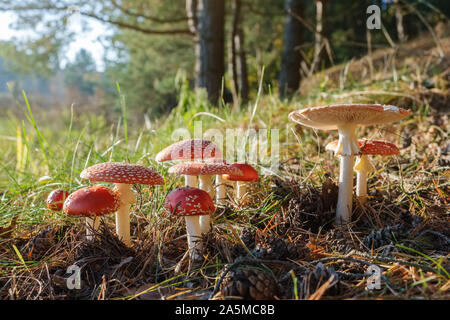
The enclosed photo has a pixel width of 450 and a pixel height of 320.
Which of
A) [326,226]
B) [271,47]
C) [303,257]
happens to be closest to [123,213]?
[303,257]

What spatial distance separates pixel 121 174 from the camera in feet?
5.27

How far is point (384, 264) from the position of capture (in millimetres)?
1599

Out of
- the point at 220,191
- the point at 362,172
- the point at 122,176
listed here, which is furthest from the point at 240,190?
the point at 122,176

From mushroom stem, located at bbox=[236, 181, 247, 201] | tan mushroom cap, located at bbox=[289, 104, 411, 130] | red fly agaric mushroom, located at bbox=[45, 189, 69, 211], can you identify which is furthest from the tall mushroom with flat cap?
red fly agaric mushroom, located at bbox=[45, 189, 69, 211]

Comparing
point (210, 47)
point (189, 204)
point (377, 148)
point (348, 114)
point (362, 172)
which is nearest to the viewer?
point (189, 204)

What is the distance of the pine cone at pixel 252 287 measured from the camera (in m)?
1.31

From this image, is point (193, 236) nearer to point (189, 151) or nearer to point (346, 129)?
point (189, 151)

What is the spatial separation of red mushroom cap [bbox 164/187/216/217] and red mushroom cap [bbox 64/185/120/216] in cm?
36

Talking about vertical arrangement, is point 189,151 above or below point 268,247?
above

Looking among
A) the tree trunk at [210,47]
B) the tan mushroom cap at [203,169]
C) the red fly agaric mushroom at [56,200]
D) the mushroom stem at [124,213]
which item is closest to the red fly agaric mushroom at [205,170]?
the tan mushroom cap at [203,169]

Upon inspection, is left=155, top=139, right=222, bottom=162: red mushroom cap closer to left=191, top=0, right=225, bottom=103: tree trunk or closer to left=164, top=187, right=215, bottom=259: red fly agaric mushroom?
left=164, top=187, right=215, bottom=259: red fly agaric mushroom

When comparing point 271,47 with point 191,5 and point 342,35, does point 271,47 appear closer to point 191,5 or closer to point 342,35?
point 342,35

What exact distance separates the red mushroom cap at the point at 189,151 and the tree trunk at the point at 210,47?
4.35 metres

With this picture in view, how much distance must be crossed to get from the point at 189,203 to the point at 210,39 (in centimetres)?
567
